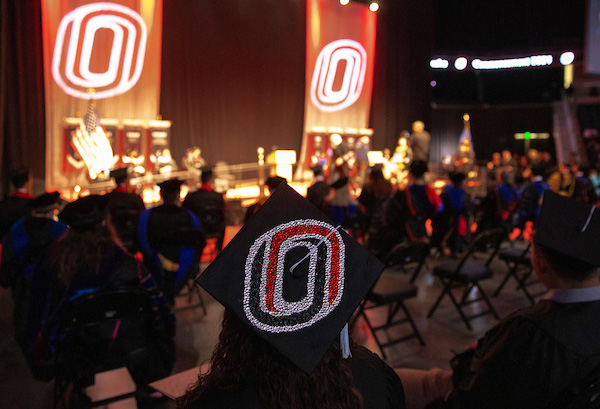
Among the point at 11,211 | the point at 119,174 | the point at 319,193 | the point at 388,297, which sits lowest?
the point at 388,297

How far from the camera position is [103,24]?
9328mm

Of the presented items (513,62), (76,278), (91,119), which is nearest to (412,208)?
(76,278)

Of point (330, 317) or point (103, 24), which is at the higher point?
point (103, 24)

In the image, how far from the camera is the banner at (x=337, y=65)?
13.4 m

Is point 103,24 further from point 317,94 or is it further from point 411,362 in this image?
point 411,362

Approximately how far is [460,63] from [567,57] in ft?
12.1

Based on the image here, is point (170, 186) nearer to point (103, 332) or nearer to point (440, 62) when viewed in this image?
point (103, 332)

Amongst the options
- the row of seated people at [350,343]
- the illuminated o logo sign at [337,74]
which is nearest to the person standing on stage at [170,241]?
the row of seated people at [350,343]

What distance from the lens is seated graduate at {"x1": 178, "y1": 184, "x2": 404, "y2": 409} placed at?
980mm

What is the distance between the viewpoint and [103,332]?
7.89 ft

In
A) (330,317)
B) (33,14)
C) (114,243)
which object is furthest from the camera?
(33,14)

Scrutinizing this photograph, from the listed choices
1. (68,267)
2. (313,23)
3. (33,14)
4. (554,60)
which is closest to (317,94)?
(313,23)

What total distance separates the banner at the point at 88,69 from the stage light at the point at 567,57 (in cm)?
1447

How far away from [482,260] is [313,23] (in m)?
9.38
